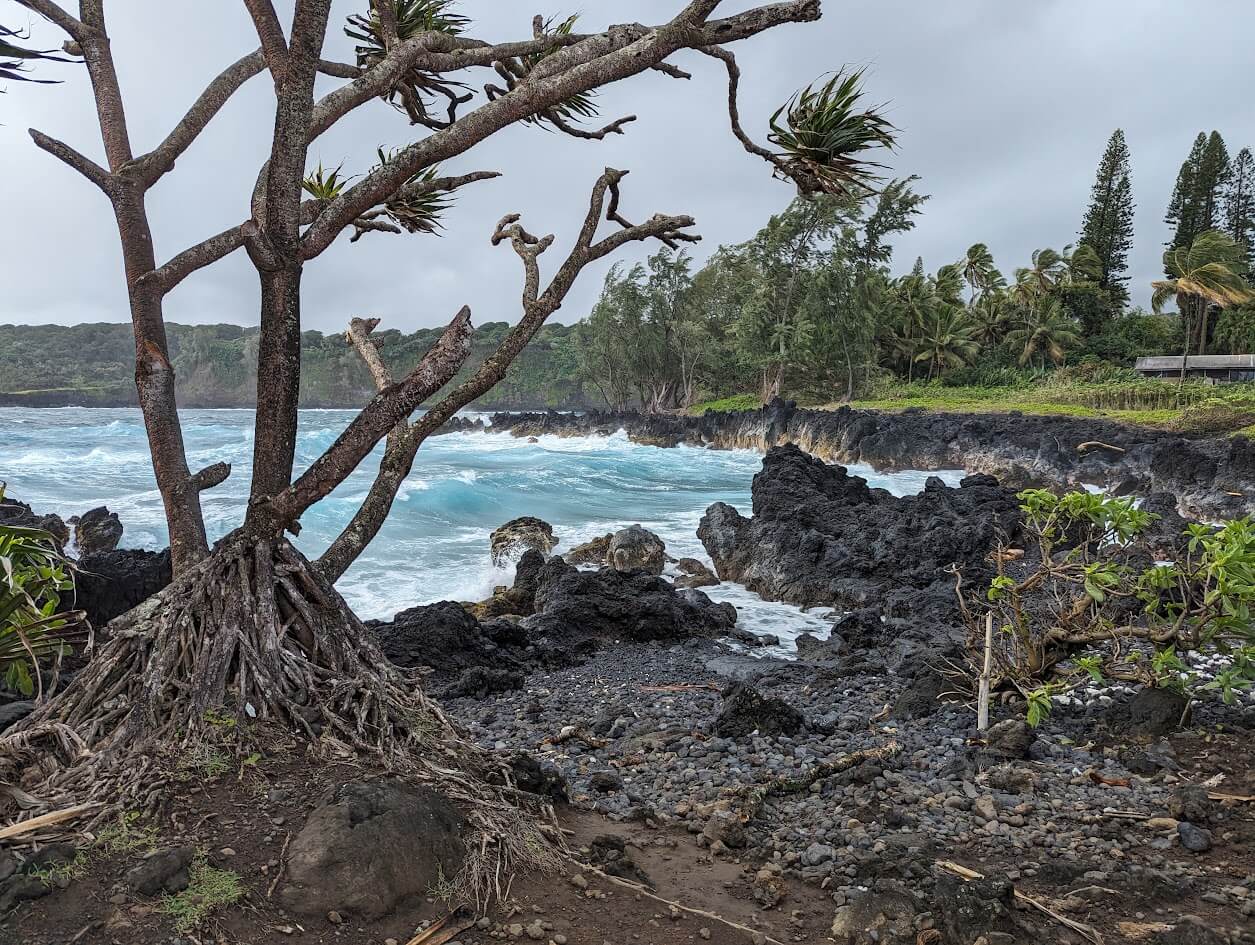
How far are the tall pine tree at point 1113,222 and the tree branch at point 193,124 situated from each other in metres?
50.3

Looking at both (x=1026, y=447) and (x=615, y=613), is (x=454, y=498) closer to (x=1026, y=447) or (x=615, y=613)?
(x=615, y=613)

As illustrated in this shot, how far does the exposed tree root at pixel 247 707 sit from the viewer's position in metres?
2.56

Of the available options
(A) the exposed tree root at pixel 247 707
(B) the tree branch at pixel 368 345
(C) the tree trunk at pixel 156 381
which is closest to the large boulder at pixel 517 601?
(B) the tree branch at pixel 368 345

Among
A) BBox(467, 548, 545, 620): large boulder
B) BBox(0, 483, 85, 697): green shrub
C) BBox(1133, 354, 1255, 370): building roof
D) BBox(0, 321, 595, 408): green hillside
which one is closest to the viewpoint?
BBox(0, 483, 85, 697): green shrub

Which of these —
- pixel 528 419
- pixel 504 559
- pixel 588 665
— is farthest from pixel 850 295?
pixel 588 665

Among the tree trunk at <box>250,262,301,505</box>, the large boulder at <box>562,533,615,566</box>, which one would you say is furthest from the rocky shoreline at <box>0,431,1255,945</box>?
the large boulder at <box>562,533,615,566</box>

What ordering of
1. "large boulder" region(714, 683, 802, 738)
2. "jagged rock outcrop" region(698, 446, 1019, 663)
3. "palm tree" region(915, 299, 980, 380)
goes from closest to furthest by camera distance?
"large boulder" region(714, 683, 802, 738) → "jagged rock outcrop" region(698, 446, 1019, 663) → "palm tree" region(915, 299, 980, 380)

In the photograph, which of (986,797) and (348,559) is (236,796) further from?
→ (986,797)

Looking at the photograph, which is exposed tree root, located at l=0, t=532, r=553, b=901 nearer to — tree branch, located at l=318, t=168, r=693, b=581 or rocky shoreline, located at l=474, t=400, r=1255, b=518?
tree branch, located at l=318, t=168, r=693, b=581

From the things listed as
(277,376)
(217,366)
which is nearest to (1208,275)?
(277,376)

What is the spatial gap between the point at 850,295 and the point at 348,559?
40.4m

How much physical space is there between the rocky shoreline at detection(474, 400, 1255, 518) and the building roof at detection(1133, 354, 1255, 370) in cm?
1231

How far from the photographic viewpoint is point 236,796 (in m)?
2.56

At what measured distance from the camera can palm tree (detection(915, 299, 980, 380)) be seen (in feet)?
139
